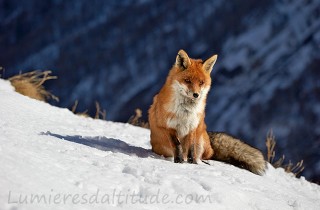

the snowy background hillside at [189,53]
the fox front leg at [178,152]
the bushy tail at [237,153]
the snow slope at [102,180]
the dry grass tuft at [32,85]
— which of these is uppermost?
the snowy background hillside at [189,53]

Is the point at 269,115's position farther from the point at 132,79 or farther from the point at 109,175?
the point at 109,175

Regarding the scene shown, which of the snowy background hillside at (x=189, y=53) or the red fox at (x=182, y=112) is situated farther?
the snowy background hillside at (x=189, y=53)

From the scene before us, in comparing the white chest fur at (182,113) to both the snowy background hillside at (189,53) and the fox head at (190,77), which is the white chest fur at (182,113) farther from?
the snowy background hillside at (189,53)

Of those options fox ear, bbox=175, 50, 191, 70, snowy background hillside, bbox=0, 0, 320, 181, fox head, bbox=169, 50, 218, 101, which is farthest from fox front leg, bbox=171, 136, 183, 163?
snowy background hillside, bbox=0, 0, 320, 181

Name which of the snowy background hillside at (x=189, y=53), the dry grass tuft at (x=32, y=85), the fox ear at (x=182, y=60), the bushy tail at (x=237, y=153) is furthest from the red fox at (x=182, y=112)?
the snowy background hillside at (x=189, y=53)

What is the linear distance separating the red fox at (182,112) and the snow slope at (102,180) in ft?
1.05

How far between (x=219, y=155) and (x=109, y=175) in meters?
3.04

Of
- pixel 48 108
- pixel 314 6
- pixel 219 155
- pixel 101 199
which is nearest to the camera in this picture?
pixel 101 199

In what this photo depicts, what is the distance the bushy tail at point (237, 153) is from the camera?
6566mm

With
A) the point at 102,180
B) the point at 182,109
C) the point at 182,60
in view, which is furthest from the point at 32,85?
the point at 102,180

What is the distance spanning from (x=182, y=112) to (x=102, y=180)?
2.09 metres

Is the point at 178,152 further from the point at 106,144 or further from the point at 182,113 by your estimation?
the point at 106,144

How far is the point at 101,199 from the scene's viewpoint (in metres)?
3.59

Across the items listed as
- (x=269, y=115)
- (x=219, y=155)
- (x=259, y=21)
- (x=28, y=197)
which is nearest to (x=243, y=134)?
(x=269, y=115)
